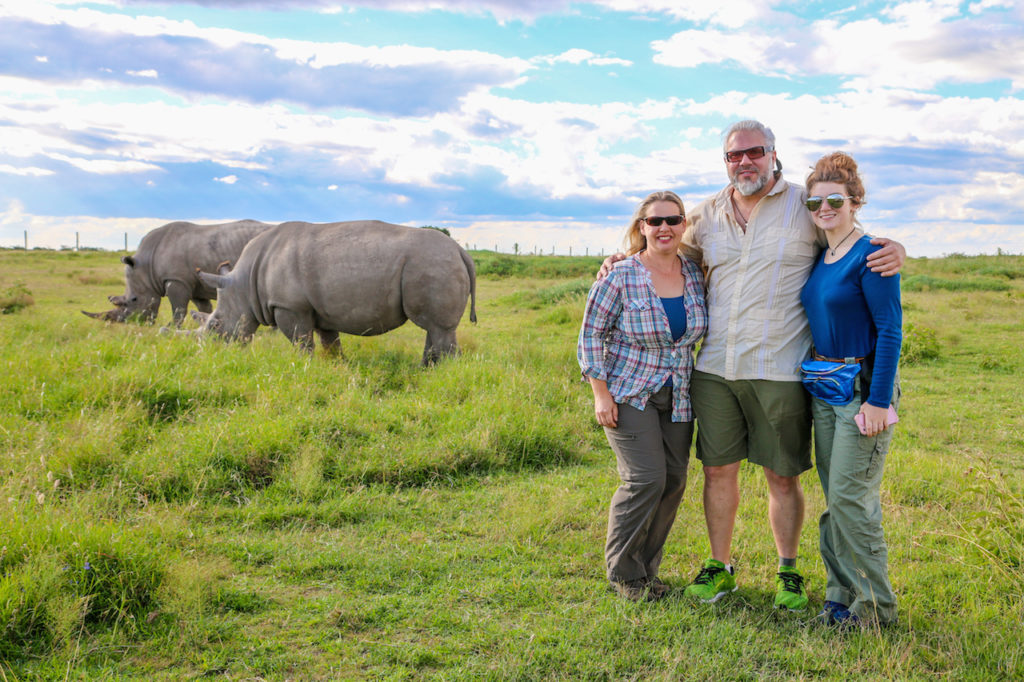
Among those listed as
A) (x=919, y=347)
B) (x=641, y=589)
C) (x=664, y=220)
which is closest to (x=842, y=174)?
(x=664, y=220)

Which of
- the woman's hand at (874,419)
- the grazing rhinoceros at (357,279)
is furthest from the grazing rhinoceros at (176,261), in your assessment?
the woman's hand at (874,419)

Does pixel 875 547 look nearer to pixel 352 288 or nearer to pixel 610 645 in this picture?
pixel 610 645

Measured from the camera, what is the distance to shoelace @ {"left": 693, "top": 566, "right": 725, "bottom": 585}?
3.90 meters

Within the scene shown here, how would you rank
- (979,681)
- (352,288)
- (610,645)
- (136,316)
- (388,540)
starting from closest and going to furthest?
1. (979,681)
2. (610,645)
3. (388,540)
4. (352,288)
5. (136,316)

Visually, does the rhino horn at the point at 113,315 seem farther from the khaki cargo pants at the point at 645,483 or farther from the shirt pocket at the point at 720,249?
the shirt pocket at the point at 720,249

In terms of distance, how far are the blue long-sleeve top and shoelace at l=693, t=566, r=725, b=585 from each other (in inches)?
Result: 48.4

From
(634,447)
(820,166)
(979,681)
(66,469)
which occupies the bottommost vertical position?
(979,681)

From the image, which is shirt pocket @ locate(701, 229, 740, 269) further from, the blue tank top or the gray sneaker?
the gray sneaker

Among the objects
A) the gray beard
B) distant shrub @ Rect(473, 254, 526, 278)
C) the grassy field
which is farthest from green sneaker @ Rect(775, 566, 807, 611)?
distant shrub @ Rect(473, 254, 526, 278)

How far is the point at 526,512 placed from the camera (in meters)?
4.93

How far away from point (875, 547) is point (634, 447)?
1.21m

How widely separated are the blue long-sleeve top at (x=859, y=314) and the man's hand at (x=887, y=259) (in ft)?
0.12

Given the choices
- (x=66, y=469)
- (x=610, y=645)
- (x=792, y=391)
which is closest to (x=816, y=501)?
(x=792, y=391)

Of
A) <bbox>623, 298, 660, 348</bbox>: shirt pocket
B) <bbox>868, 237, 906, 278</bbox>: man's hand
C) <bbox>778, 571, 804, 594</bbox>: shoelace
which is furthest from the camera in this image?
<bbox>778, 571, 804, 594</bbox>: shoelace
